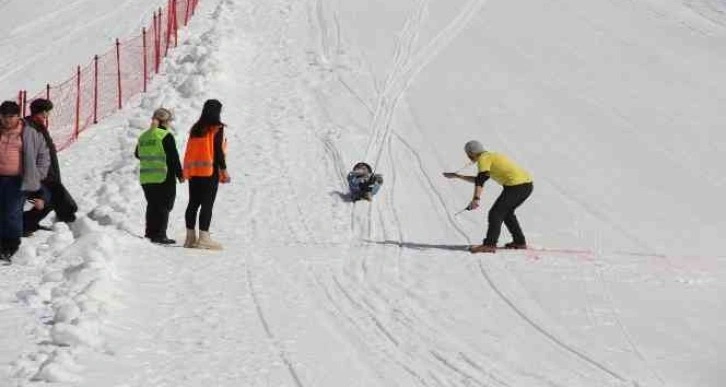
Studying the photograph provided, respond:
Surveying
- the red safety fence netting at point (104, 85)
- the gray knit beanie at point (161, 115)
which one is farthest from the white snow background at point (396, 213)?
the gray knit beanie at point (161, 115)

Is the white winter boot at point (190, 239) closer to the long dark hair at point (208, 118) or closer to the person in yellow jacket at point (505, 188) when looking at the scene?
the long dark hair at point (208, 118)

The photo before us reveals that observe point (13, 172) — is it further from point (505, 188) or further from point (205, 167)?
point (505, 188)

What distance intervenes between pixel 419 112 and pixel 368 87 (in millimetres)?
1633

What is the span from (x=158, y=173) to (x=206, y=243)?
88cm

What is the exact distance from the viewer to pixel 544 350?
8664 mm

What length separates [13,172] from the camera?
10180 mm

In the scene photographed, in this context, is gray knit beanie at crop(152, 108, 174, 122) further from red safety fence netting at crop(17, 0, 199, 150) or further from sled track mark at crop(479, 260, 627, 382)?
red safety fence netting at crop(17, 0, 199, 150)

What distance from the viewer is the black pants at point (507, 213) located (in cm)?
1212

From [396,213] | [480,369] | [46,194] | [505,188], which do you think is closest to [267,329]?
[480,369]

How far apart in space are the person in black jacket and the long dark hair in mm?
1486

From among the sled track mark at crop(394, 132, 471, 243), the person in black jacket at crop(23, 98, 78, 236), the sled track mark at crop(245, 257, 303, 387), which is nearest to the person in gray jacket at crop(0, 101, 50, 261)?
the person in black jacket at crop(23, 98, 78, 236)

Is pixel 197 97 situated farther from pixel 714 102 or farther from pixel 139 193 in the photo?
pixel 714 102

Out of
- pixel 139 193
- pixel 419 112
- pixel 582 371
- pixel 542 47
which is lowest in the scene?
pixel 582 371

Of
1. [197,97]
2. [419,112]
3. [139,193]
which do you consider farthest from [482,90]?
[139,193]
